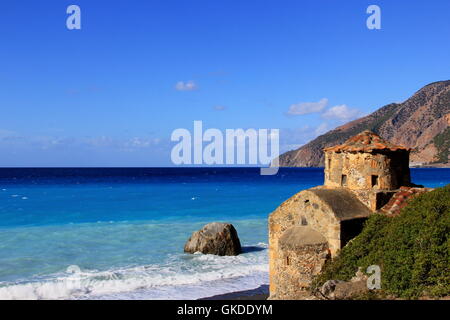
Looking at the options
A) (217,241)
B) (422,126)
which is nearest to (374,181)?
(217,241)

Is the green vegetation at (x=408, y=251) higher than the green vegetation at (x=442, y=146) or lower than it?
lower

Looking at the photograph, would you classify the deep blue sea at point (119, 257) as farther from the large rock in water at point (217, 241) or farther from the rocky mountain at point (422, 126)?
the rocky mountain at point (422, 126)

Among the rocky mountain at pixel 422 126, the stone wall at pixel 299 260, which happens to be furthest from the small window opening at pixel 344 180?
the rocky mountain at pixel 422 126

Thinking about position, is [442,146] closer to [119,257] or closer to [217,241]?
[217,241]

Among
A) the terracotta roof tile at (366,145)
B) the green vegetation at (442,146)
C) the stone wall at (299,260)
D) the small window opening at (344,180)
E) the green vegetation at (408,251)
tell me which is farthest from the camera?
the green vegetation at (442,146)

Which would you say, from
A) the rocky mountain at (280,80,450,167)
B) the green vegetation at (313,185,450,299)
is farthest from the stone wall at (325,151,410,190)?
the rocky mountain at (280,80,450,167)

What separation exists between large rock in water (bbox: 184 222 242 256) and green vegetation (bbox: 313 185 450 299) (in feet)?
36.1

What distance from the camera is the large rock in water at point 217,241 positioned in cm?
2386

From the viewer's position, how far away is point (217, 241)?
23828mm

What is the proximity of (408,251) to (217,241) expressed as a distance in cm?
1353

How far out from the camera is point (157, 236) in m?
31.2

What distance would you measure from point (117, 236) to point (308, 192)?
805 inches

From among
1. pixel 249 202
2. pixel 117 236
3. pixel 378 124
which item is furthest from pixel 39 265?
pixel 378 124

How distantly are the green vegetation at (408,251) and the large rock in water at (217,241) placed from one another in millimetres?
10992
